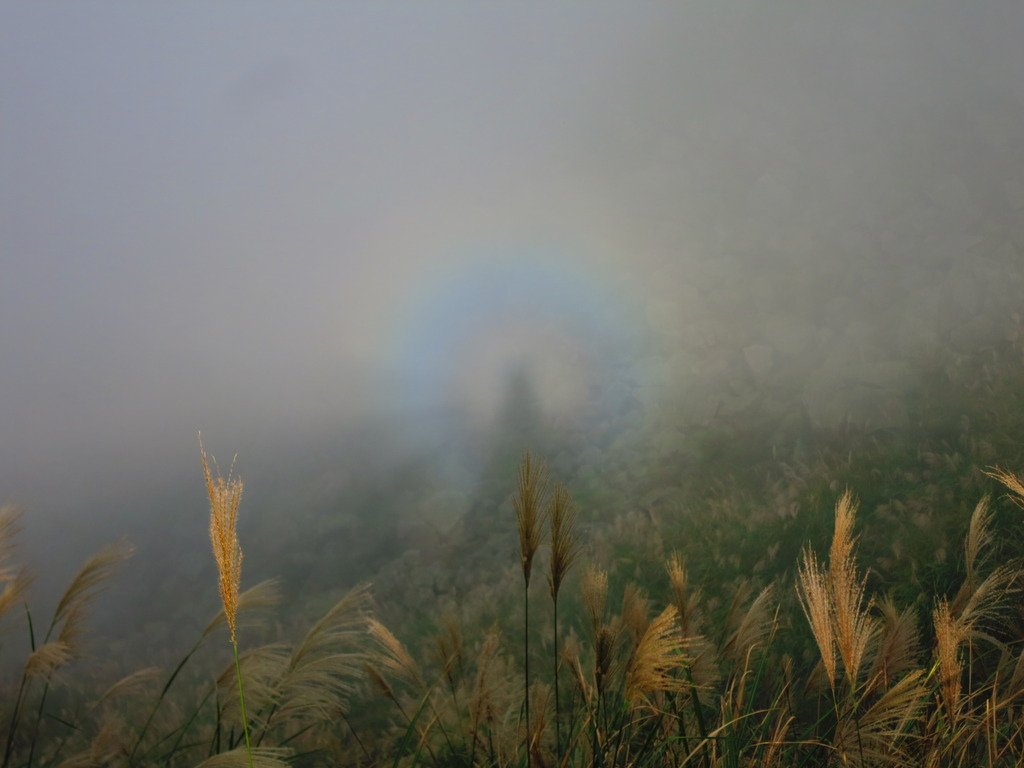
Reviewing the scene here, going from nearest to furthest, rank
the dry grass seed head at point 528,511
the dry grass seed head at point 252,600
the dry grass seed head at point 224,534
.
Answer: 1. the dry grass seed head at point 224,534
2. the dry grass seed head at point 528,511
3. the dry grass seed head at point 252,600

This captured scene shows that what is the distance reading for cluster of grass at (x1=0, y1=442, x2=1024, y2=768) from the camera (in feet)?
5.16

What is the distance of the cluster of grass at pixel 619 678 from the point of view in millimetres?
1573

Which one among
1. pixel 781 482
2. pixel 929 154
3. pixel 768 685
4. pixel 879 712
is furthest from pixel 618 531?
→ pixel 929 154

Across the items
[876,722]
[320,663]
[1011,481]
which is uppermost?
[1011,481]

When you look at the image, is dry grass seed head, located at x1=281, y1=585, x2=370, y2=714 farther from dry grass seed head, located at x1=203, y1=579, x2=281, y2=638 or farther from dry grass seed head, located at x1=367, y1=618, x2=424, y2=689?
dry grass seed head, located at x1=203, y1=579, x2=281, y2=638

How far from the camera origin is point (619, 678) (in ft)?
8.08

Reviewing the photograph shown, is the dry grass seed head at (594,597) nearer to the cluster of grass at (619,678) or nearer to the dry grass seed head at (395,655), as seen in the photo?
the cluster of grass at (619,678)

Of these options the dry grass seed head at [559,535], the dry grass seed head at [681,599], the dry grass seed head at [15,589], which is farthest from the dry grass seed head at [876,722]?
the dry grass seed head at [15,589]

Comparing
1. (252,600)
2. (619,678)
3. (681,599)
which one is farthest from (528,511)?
(619,678)

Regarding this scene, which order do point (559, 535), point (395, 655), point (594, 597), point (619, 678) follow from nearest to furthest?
point (559, 535)
point (594, 597)
point (395, 655)
point (619, 678)

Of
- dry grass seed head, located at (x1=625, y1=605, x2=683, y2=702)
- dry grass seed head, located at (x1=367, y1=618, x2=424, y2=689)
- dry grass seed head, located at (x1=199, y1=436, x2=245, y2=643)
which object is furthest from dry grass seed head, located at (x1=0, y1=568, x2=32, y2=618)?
dry grass seed head, located at (x1=625, y1=605, x2=683, y2=702)

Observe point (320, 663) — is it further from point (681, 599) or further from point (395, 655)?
point (681, 599)

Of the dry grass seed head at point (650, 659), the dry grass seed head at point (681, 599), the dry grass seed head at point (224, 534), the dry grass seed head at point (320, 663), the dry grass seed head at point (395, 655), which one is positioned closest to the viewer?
the dry grass seed head at point (224, 534)

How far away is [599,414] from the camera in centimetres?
521
